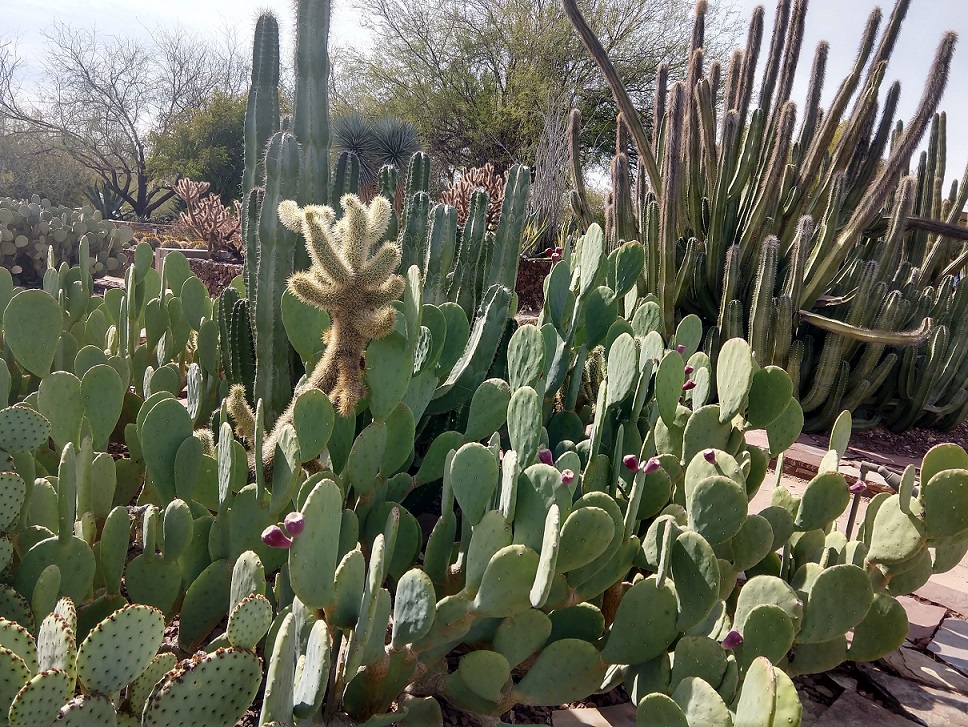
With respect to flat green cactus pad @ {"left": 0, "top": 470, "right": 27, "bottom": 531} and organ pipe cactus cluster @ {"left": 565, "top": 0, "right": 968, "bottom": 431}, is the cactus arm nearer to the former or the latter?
organ pipe cactus cluster @ {"left": 565, "top": 0, "right": 968, "bottom": 431}

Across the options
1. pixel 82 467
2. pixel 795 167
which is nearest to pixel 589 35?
pixel 795 167

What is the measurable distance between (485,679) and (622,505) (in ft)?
1.94

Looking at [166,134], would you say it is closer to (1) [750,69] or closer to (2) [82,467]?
(1) [750,69]

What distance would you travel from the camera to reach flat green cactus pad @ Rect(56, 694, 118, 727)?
90 cm

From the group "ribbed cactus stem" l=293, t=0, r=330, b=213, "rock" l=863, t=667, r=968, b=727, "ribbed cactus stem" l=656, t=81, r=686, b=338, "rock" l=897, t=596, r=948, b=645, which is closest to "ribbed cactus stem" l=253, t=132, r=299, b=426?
"ribbed cactus stem" l=293, t=0, r=330, b=213

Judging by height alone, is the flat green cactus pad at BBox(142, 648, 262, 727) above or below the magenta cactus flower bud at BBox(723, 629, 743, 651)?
above

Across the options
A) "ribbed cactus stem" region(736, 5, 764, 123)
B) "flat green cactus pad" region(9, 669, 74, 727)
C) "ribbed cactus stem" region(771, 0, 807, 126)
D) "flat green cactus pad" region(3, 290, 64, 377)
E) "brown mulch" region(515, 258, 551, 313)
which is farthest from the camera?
"brown mulch" region(515, 258, 551, 313)

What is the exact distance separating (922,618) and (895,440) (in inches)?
114

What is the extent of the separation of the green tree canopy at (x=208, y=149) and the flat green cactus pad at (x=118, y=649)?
26609 mm

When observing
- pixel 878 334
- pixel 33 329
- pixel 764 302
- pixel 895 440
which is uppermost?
pixel 764 302

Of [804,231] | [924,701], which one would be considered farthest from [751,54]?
[924,701]

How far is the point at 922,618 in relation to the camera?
2.35 metres

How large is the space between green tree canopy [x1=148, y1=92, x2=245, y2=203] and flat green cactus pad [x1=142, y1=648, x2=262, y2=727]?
87.4ft

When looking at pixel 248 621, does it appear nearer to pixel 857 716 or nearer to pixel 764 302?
pixel 857 716
